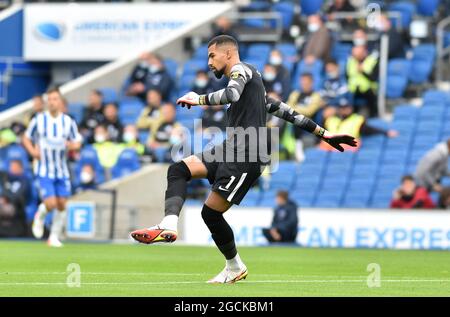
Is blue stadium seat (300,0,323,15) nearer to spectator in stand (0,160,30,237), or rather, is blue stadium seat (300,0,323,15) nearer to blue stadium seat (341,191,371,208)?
blue stadium seat (341,191,371,208)

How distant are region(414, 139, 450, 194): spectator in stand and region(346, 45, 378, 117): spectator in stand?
11.4 feet

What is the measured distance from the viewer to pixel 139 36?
3591 cm

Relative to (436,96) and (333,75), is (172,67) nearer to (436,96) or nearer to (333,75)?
(333,75)

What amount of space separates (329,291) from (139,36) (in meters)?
23.8

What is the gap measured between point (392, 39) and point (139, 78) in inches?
250

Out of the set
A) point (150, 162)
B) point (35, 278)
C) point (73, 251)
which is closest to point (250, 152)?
point (35, 278)

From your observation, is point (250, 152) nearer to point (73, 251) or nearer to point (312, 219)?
point (73, 251)

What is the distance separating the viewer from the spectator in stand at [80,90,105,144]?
3061cm

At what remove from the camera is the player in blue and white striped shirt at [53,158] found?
22.8 metres

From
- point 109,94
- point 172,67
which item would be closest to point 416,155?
point 172,67

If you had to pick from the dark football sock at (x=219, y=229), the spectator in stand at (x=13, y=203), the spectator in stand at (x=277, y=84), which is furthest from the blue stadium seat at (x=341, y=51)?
the dark football sock at (x=219, y=229)

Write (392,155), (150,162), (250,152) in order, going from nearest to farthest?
(250,152)
(392,155)
(150,162)

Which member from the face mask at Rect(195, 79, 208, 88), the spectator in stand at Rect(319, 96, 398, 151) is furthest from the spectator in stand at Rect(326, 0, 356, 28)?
the spectator in stand at Rect(319, 96, 398, 151)

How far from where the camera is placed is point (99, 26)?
36031 mm
